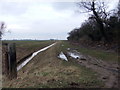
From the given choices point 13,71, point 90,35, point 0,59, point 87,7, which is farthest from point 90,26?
point 13,71

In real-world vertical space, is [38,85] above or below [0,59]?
above

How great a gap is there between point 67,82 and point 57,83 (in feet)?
1.33

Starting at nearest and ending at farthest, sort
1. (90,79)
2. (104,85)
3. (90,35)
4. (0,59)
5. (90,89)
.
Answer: (90,89)
(104,85)
(90,79)
(0,59)
(90,35)

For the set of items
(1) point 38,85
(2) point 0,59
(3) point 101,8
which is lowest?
(2) point 0,59

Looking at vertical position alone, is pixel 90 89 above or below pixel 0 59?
above

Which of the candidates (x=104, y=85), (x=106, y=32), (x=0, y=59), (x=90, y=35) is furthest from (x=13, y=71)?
(x=90, y=35)

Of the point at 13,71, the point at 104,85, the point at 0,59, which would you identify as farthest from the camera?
the point at 0,59

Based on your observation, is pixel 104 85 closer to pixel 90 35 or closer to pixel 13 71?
pixel 13 71

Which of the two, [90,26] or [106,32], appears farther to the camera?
[90,26]

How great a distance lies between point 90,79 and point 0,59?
1256 centimetres

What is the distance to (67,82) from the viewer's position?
7828 millimetres

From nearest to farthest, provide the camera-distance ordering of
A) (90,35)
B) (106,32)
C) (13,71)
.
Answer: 1. (13,71)
2. (106,32)
3. (90,35)

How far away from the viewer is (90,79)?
26.8ft

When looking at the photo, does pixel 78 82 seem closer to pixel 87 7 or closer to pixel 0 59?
pixel 0 59
